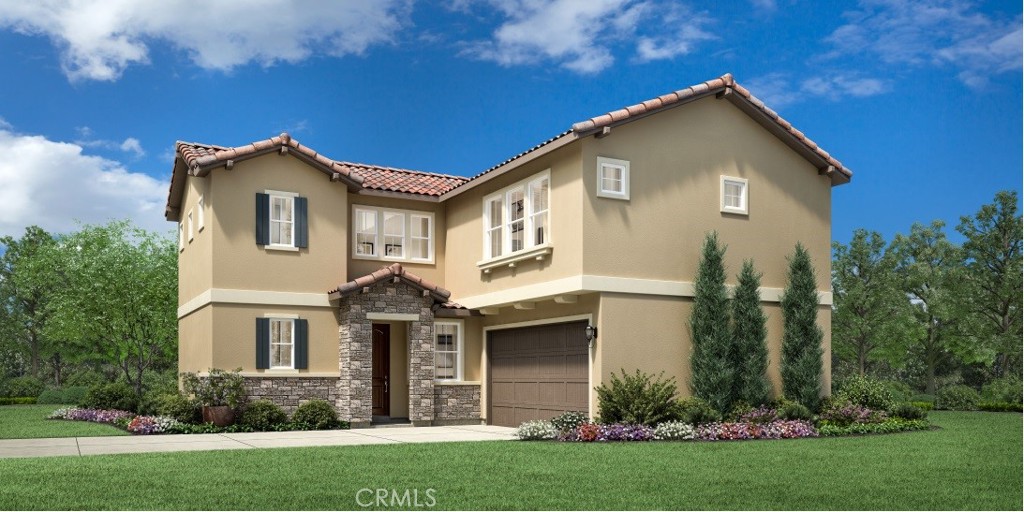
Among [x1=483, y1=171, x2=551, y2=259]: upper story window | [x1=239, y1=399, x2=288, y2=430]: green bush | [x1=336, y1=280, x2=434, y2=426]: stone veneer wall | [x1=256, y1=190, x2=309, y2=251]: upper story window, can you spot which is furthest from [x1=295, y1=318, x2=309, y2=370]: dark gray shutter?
[x1=483, y1=171, x2=551, y2=259]: upper story window

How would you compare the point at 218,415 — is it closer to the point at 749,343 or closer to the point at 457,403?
the point at 457,403

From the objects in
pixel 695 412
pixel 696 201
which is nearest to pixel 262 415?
pixel 695 412

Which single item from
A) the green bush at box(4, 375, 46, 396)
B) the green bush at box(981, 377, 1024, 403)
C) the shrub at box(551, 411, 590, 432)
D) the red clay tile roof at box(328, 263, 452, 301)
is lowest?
the green bush at box(4, 375, 46, 396)

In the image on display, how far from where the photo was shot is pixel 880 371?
157 ft

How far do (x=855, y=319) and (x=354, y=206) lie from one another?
24594 millimetres

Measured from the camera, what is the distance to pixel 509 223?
2055cm

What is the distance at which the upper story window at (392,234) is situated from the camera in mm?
22938

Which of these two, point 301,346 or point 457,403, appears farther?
point 457,403

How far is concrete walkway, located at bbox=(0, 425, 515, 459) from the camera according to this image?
15.0 m

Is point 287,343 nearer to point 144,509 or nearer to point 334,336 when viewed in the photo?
point 334,336

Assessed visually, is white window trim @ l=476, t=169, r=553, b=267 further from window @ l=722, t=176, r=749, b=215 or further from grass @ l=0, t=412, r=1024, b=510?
grass @ l=0, t=412, r=1024, b=510

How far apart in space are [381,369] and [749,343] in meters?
9.17

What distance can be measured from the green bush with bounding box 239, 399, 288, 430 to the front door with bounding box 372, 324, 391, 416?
3.71 meters

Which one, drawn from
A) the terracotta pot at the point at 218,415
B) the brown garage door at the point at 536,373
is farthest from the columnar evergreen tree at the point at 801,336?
the terracotta pot at the point at 218,415
